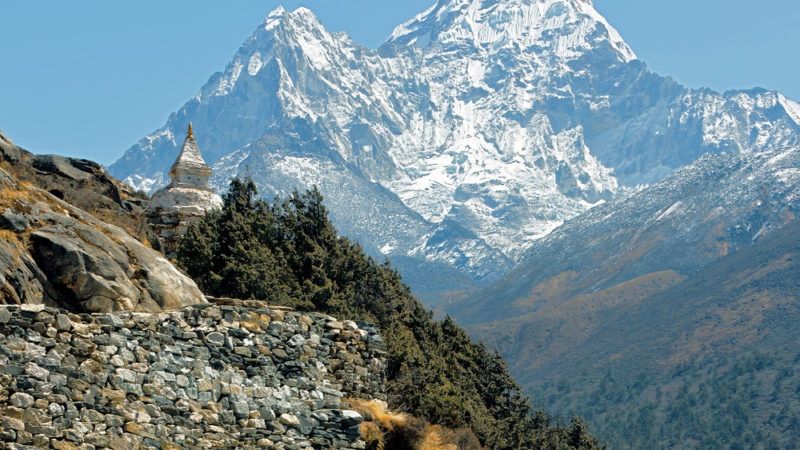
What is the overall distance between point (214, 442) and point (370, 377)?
664 cm

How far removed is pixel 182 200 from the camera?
52656mm

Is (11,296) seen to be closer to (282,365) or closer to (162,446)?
(162,446)

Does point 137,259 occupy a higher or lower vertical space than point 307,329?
higher

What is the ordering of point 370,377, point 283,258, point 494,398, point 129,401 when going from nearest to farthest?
1. point 129,401
2. point 370,377
3. point 283,258
4. point 494,398

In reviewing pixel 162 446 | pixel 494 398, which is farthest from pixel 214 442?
pixel 494 398

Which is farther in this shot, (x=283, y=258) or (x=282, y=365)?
(x=283, y=258)

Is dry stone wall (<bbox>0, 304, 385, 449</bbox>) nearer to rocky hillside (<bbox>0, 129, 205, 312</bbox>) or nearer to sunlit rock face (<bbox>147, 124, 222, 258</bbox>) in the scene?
rocky hillside (<bbox>0, 129, 205, 312</bbox>)

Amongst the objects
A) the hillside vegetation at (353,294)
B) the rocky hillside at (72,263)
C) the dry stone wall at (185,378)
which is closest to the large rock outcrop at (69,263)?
the rocky hillside at (72,263)

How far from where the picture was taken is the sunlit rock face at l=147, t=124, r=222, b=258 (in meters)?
50.7

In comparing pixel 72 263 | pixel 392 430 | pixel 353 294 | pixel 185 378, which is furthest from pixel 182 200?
pixel 185 378

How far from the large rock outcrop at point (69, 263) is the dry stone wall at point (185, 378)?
1.38 metres

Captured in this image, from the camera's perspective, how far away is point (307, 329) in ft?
91.9

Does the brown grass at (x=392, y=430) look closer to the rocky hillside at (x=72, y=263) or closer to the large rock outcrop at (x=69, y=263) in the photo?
the rocky hillside at (x=72, y=263)

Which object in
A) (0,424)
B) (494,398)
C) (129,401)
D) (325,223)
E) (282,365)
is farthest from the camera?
(494,398)
